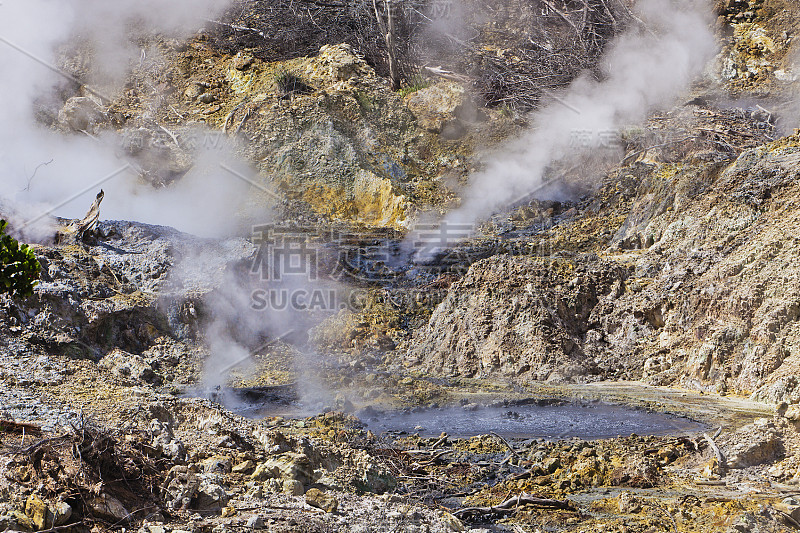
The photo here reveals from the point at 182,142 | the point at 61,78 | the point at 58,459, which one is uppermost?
the point at 61,78

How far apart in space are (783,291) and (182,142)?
1880cm

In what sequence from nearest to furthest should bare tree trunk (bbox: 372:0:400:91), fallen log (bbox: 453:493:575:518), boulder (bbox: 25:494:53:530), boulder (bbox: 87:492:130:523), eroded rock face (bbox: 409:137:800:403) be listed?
boulder (bbox: 25:494:53:530) < boulder (bbox: 87:492:130:523) < fallen log (bbox: 453:493:575:518) < eroded rock face (bbox: 409:137:800:403) < bare tree trunk (bbox: 372:0:400:91)

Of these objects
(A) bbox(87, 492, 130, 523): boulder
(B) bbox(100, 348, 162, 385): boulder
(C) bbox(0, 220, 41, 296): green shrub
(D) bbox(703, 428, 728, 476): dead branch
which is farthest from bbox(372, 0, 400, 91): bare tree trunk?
(A) bbox(87, 492, 130, 523): boulder

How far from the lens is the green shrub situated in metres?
6.45

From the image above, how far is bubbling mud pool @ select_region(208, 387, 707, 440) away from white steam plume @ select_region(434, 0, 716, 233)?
9842mm

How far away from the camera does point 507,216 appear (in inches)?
790

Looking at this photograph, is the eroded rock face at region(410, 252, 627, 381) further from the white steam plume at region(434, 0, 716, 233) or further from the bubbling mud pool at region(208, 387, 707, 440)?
the white steam plume at region(434, 0, 716, 233)

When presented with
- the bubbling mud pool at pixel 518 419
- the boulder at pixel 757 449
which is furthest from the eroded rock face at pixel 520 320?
the boulder at pixel 757 449

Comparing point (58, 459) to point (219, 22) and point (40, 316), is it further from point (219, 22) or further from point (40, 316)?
point (219, 22)

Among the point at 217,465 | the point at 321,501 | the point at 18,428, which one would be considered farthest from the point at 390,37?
the point at 321,501

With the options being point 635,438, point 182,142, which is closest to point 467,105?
point 182,142

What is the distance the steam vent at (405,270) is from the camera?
651 centimetres

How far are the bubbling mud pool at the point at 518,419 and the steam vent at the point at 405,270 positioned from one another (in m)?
0.07

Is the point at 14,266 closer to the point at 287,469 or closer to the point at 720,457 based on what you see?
the point at 287,469
